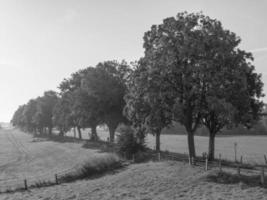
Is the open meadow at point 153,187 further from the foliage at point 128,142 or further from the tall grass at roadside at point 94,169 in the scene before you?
the foliage at point 128,142

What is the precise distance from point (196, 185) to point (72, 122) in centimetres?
5734

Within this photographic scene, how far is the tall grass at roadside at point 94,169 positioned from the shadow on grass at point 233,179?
42.3 ft

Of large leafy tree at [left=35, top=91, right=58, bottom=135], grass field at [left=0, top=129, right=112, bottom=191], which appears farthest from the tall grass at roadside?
large leafy tree at [left=35, top=91, right=58, bottom=135]

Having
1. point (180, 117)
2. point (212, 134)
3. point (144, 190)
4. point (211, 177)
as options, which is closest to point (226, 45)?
point (180, 117)

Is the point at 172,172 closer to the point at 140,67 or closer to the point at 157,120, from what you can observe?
the point at 157,120

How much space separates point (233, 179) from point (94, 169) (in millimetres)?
15592

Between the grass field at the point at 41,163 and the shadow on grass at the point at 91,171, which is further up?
the shadow on grass at the point at 91,171

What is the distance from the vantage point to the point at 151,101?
29953 mm

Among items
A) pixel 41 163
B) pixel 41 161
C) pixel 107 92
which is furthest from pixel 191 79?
pixel 41 161

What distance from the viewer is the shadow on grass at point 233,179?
20266 millimetres

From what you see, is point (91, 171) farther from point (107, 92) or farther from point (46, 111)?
point (46, 111)

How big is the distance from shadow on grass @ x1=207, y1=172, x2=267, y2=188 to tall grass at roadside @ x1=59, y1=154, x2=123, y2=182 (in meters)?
12.9

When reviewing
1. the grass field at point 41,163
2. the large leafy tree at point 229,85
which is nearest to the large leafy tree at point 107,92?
the grass field at point 41,163

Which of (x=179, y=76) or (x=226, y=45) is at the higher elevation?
(x=226, y=45)
